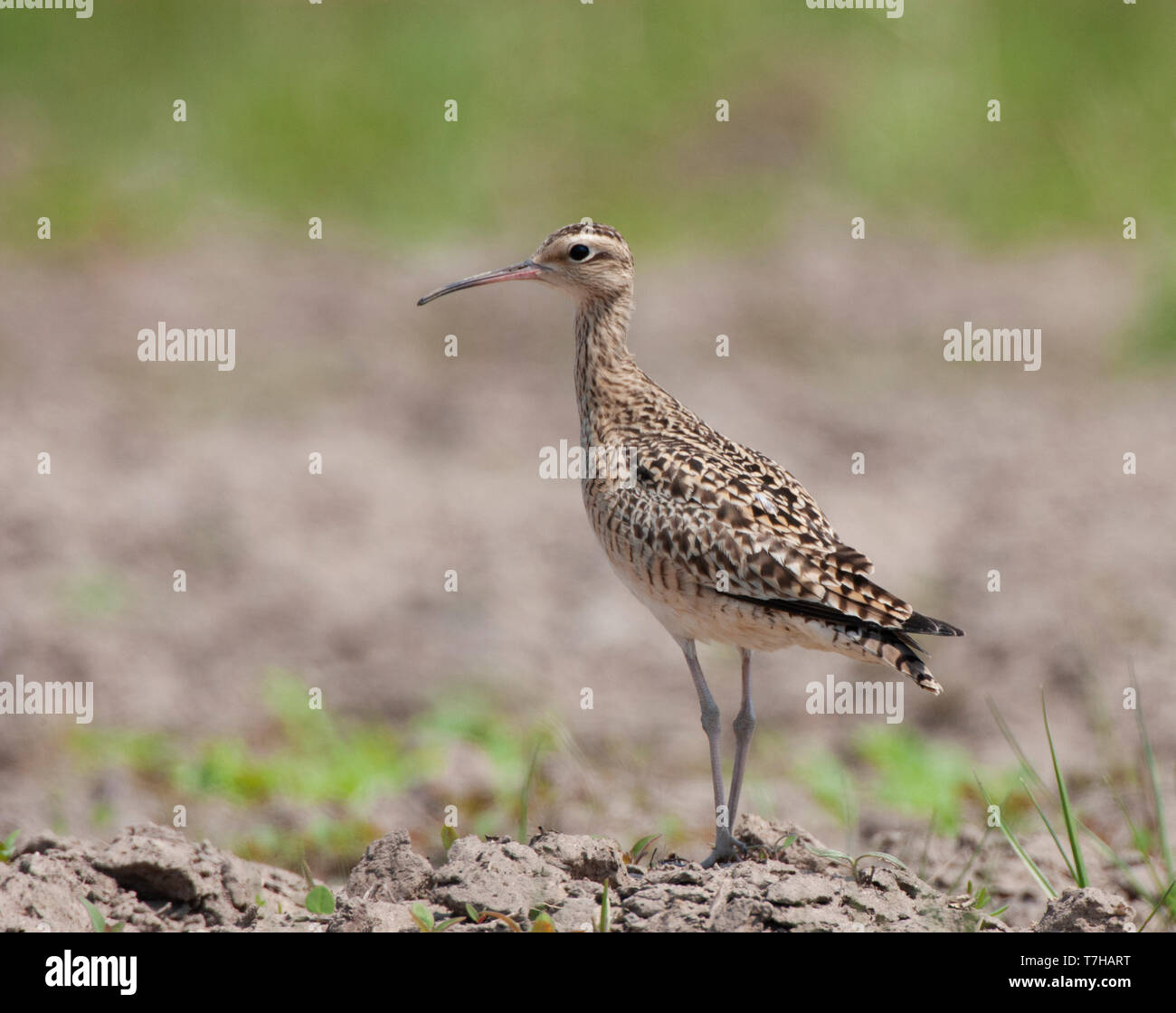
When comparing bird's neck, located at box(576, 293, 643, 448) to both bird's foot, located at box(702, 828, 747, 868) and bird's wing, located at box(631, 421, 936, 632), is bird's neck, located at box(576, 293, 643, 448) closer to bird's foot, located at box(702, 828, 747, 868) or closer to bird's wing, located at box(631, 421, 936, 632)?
bird's wing, located at box(631, 421, 936, 632)

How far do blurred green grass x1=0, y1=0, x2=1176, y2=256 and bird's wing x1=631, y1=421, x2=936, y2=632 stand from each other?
11.4m

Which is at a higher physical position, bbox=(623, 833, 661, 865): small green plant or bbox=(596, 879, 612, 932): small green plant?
bbox=(623, 833, 661, 865): small green plant

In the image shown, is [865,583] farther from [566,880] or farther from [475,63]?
[475,63]

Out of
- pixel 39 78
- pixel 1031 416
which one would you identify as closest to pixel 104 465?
pixel 1031 416

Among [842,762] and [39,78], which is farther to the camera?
[39,78]

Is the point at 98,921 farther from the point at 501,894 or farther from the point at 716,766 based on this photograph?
the point at 716,766

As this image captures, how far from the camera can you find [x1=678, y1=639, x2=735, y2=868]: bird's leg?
5.73 meters

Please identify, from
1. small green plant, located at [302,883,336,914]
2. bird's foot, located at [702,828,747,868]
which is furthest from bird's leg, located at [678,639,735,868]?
small green plant, located at [302,883,336,914]

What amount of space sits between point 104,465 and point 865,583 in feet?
26.1

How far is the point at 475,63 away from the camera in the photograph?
20188 mm

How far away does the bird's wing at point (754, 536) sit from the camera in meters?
5.82

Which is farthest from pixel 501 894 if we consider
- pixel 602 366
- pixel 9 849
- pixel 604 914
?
pixel 602 366

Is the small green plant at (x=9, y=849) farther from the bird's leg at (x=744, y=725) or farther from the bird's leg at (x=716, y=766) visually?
the bird's leg at (x=744, y=725)

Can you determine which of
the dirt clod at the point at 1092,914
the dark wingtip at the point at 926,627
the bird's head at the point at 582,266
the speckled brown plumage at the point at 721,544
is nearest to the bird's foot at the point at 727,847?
the speckled brown plumage at the point at 721,544
